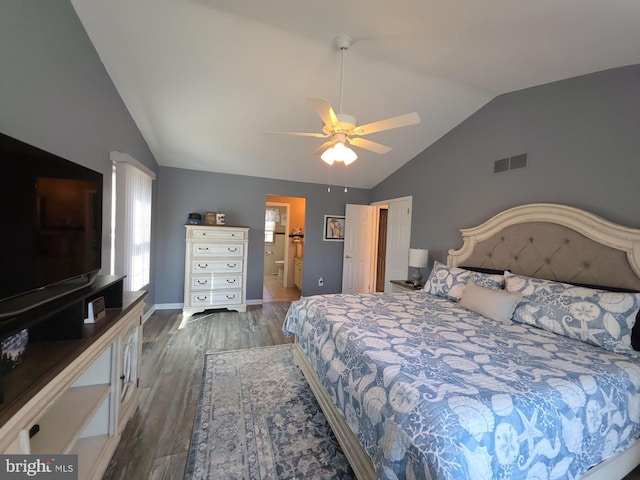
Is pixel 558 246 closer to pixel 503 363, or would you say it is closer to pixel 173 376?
pixel 503 363

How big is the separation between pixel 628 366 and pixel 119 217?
4.03m

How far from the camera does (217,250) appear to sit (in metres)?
4.07

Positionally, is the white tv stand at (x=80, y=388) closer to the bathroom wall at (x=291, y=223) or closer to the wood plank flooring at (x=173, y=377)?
the wood plank flooring at (x=173, y=377)

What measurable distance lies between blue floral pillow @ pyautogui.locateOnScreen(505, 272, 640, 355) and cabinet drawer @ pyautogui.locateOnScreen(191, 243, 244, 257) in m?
3.55

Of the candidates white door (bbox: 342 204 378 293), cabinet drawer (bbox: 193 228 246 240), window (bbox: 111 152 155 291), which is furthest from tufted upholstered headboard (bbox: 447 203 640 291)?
window (bbox: 111 152 155 291)

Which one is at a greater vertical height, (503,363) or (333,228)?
(333,228)

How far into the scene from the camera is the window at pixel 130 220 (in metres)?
2.64

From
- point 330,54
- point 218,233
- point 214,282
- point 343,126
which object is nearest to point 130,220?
point 218,233

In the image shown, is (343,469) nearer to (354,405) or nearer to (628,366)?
(354,405)

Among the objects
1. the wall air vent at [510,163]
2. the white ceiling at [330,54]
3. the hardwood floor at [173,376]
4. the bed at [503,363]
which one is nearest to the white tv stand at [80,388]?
the hardwood floor at [173,376]

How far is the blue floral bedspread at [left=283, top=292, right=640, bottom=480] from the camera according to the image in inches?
38.9

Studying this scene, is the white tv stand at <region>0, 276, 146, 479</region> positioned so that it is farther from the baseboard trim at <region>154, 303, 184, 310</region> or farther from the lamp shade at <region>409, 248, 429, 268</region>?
Answer: the lamp shade at <region>409, 248, 429, 268</region>

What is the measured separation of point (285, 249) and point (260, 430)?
15.2 feet

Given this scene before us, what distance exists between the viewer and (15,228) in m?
1.10
